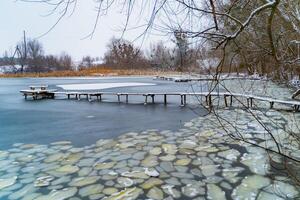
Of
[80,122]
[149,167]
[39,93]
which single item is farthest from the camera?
[39,93]

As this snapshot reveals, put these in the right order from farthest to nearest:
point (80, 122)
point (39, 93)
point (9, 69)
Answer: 1. point (9, 69)
2. point (39, 93)
3. point (80, 122)

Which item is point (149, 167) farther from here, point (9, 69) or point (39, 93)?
point (9, 69)

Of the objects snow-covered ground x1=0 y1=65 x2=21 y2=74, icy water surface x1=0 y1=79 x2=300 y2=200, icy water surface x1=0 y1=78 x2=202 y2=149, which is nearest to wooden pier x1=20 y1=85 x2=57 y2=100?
icy water surface x1=0 y1=78 x2=202 y2=149

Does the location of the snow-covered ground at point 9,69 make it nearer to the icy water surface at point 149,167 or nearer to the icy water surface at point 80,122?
the icy water surface at point 80,122

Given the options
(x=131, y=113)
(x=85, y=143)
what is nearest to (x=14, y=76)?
(x=131, y=113)

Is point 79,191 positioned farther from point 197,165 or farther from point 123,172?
point 197,165

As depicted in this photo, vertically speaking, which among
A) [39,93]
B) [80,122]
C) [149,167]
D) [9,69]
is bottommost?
[149,167]

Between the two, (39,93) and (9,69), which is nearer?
(39,93)

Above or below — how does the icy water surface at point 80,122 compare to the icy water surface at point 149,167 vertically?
above

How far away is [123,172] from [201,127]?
2.95m

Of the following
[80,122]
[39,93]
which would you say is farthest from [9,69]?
[80,122]

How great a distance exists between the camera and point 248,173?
12.1 ft

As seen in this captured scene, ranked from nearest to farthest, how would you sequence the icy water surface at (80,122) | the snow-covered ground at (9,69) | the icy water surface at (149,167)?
the icy water surface at (149,167) → the icy water surface at (80,122) → the snow-covered ground at (9,69)

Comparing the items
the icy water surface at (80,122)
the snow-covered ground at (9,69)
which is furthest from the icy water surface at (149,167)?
the snow-covered ground at (9,69)
